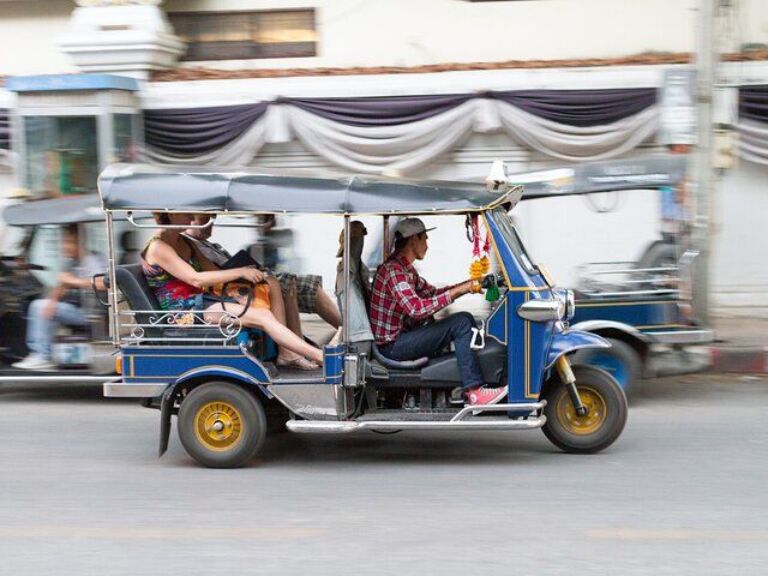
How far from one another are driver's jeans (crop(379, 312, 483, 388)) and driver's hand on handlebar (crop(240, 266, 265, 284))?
0.93 m

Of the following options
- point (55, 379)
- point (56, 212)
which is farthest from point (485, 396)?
point (56, 212)

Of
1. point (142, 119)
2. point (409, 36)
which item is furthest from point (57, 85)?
point (409, 36)

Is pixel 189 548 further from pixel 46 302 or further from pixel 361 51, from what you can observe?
pixel 361 51

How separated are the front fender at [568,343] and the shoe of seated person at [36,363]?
182 inches

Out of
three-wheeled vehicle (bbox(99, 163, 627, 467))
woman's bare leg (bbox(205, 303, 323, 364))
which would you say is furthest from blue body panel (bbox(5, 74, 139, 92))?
woman's bare leg (bbox(205, 303, 323, 364))

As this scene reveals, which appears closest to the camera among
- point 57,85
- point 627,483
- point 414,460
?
point 627,483

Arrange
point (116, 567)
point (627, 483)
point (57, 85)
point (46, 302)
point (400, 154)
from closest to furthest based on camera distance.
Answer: point (116, 567)
point (627, 483)
point (46, 302)
point (57, 85)
point (400, 154)

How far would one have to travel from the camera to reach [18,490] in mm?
7117

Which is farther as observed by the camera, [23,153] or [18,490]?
[23,153]

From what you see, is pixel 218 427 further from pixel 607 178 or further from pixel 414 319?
pixel 607 178

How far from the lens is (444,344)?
7555mm

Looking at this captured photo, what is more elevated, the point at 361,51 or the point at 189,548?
the point at 361,51

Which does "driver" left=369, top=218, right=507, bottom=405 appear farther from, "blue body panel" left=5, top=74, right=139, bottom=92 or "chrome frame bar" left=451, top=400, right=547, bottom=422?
"blue body panel" left=5, top=74, right=139, bottom=92

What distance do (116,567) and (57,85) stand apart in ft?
27.6
